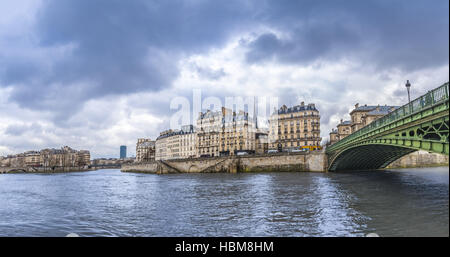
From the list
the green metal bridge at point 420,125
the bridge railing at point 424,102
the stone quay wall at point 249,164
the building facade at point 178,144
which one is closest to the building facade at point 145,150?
the building facade at point 178,144

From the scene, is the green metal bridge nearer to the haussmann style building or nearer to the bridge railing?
the bridge railing

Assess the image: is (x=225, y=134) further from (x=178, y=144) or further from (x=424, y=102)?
(x=424, y=102)

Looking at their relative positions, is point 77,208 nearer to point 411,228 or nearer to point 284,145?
point 411,228

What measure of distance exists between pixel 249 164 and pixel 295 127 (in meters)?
25.3

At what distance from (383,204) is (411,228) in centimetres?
650

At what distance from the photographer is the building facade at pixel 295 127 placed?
3342 inches

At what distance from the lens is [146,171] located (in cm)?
10225

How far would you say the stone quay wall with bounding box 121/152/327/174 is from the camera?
58856 millimetres

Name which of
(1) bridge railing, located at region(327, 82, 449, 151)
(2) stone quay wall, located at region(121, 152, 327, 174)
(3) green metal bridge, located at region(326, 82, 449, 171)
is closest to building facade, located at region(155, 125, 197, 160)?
(2) stone quay wall, located at region(121, 152, 327, 174)

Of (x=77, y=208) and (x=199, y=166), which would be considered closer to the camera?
(x=77, y=208)

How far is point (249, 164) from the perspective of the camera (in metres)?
69.8

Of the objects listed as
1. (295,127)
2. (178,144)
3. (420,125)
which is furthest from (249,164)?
(178,144)
